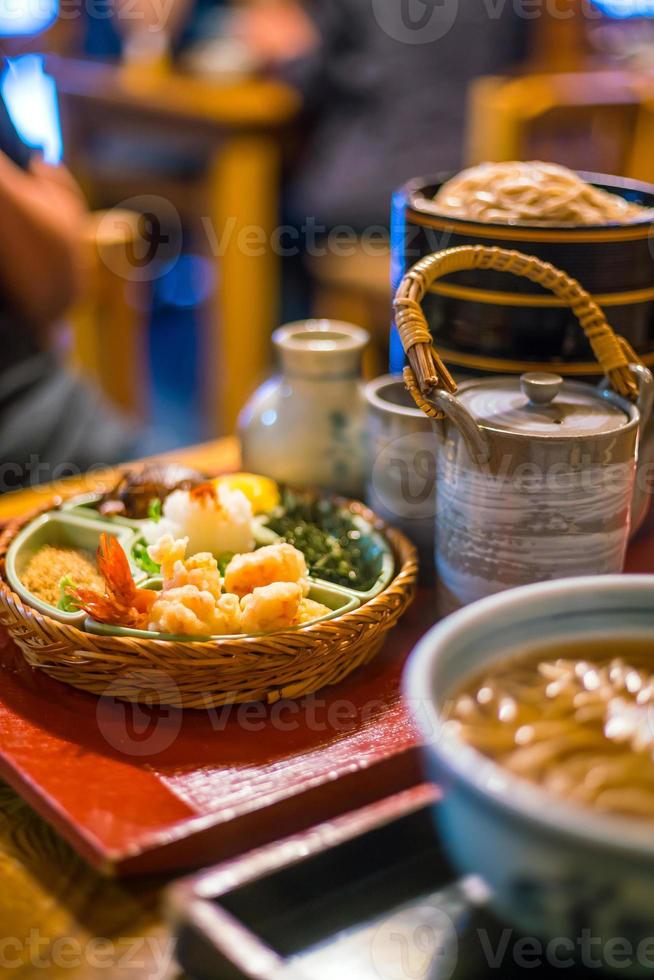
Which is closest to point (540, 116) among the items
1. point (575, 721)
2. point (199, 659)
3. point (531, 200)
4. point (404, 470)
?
point (531, 200)

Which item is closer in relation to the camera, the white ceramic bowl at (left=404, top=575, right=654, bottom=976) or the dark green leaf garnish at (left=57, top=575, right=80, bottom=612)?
the white ceramic bowl at (left=404, top=575, right=654, bottom=976)

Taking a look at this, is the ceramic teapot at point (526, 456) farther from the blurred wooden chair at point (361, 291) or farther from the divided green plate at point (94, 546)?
the blurred wooden chair at point (361, 291)

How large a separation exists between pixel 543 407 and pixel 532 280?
0.15 meters

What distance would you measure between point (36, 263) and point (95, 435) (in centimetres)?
35

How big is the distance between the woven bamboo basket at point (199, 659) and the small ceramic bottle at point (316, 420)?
1.14ft

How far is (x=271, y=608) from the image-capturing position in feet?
2.98

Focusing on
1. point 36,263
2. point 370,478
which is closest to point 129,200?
point 36,263

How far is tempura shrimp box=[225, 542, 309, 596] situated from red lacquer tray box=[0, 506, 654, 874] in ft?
0.37

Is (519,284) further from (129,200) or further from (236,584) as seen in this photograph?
(129,200)

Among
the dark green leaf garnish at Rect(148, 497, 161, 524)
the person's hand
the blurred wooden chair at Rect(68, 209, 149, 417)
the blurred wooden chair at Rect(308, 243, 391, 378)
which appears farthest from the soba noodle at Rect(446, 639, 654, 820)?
the person's hand

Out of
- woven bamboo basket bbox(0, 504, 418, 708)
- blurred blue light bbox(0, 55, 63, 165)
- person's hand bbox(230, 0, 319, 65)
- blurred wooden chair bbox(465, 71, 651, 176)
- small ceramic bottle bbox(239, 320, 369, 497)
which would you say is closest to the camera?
woven bamboo basket bbox(0, 504, 418, 708)

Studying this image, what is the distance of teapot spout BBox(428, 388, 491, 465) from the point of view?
94 cm

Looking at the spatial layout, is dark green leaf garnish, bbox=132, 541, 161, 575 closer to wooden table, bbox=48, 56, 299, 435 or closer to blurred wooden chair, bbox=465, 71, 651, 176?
blurred wooden chair, bbox=465, 71, 651, 176

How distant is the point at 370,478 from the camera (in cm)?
122
